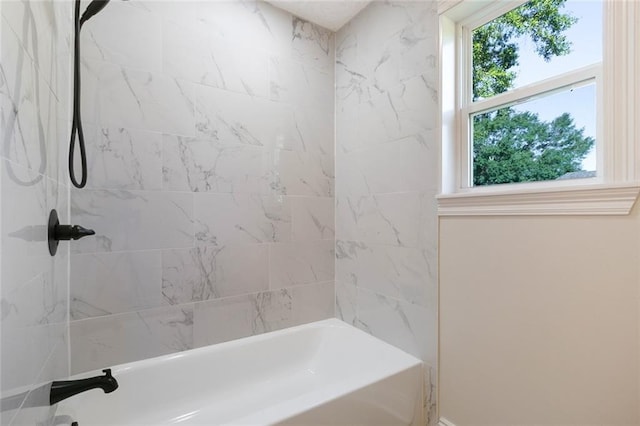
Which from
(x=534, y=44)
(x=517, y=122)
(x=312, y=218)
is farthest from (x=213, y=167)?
(x=534, y=44)

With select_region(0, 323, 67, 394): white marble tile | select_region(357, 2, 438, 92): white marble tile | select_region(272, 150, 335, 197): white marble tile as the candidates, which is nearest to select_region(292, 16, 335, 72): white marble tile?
select_region(357, 2, 438, 92): white marble tile

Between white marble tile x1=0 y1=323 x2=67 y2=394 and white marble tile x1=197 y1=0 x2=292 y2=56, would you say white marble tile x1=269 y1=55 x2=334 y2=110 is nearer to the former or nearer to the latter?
white marble tile x1=197 y1=0 x2=292 y2=56

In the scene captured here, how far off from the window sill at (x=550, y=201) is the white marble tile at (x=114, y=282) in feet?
5.17

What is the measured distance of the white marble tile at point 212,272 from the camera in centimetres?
162

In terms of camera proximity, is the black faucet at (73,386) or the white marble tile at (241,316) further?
the white marble tile at (241,316)

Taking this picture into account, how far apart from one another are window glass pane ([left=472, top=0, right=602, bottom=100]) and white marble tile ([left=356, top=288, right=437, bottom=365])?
1162mm

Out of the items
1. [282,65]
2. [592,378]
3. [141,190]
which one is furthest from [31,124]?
[592,378]

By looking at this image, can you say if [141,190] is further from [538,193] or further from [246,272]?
[538,193]

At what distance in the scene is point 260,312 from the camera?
1880 millimetres

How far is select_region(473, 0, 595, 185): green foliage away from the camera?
1.12m

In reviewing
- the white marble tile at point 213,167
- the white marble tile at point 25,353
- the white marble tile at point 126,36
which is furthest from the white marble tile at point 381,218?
the white marble tile at point 25,353

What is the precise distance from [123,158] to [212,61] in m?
0.75

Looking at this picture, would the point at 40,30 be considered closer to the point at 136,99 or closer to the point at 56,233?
the point at 56,233

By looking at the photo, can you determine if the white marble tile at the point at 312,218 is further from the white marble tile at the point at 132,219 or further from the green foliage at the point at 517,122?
the green foliage at the point at 517,122
